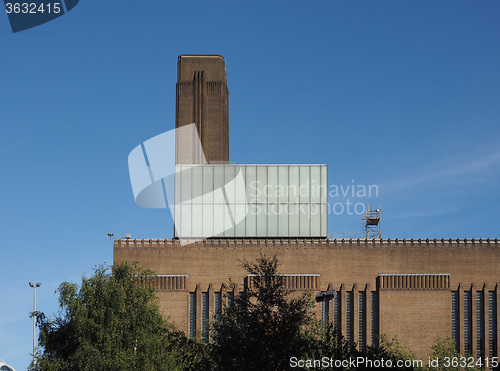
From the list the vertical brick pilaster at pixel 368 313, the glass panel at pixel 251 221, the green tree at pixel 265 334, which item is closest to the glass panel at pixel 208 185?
the glass panel at pixel 251 221

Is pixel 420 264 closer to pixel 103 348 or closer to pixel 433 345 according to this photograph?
pixel 433 345

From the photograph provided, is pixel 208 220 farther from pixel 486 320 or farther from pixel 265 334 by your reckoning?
pixel 265 334

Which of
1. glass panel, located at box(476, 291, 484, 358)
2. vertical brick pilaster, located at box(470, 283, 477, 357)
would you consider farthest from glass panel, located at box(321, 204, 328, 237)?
glass panel, located at box(476, 291, 484, 358)

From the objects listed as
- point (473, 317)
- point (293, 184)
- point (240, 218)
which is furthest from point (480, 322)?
point (240, 218)

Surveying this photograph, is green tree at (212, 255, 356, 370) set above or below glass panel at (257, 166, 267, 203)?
below

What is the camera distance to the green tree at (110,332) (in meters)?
53.2

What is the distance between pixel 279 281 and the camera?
115 feet

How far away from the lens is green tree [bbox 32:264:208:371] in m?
53.2

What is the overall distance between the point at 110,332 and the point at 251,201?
26410mm

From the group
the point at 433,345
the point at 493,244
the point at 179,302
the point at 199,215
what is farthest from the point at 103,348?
the point at 493,244

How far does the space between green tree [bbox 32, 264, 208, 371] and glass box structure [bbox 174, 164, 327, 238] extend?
60.9 feet

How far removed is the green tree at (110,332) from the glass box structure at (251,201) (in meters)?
18.6

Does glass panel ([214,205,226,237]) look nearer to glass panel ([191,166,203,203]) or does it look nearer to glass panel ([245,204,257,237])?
glass panel ([191,166,203,203])

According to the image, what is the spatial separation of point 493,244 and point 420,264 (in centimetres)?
736
